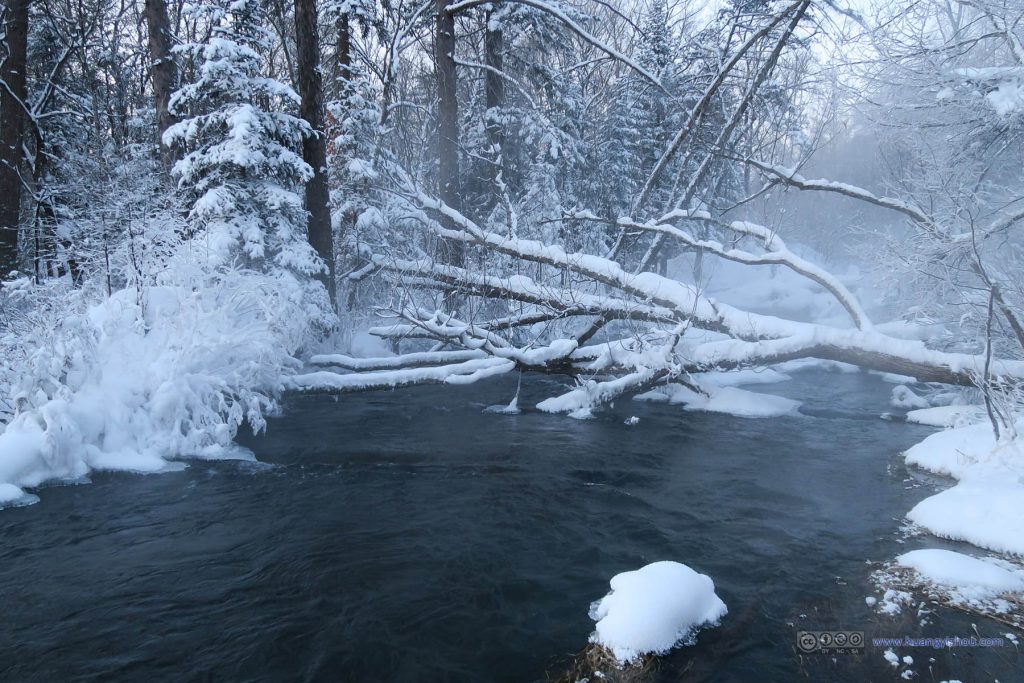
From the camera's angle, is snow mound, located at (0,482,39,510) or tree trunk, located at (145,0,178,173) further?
tree trunk, located at (145,0,178,173)

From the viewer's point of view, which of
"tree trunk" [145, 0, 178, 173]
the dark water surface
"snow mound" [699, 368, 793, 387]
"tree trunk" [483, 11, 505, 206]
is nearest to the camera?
the dark water surface

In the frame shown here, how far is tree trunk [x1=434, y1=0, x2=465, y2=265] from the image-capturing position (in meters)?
15.2

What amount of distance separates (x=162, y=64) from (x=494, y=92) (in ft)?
28.6

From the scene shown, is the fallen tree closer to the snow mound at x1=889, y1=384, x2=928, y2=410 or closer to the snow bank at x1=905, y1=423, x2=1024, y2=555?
the snow bank at x1=905, y1=423, x2=1024, y2=555

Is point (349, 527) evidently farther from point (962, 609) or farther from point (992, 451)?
point (992, 451)

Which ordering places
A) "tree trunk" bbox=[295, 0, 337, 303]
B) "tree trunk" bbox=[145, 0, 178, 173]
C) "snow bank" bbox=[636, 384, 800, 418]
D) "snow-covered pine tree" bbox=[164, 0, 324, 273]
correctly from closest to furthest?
"snow bank" bbox=[636, 384, 800, 418]
"snow-covered pine tree" bbox=[164, 0, 324, 273]
"tree trunk" bbox=[145, 0, 178, 173]
"tree trunk" bbox=[295, 0, 337, 303]

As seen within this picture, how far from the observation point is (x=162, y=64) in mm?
13047

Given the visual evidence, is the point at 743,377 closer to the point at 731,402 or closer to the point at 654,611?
the point at 731,402

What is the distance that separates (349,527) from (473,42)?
58.0 feet

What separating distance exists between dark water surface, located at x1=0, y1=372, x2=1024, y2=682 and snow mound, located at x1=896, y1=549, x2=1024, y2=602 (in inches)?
12.7

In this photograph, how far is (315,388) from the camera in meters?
9.94

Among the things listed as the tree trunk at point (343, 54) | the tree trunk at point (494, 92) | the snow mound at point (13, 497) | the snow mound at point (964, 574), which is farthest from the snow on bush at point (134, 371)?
the tree trunk at point (494, 92)

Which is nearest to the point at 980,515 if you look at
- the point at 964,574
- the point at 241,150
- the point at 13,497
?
the point at 964,574

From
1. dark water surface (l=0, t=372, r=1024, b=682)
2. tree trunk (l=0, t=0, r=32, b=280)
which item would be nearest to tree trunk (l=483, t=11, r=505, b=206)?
tree trunk (l=0, t=0, r=32, b=280)
